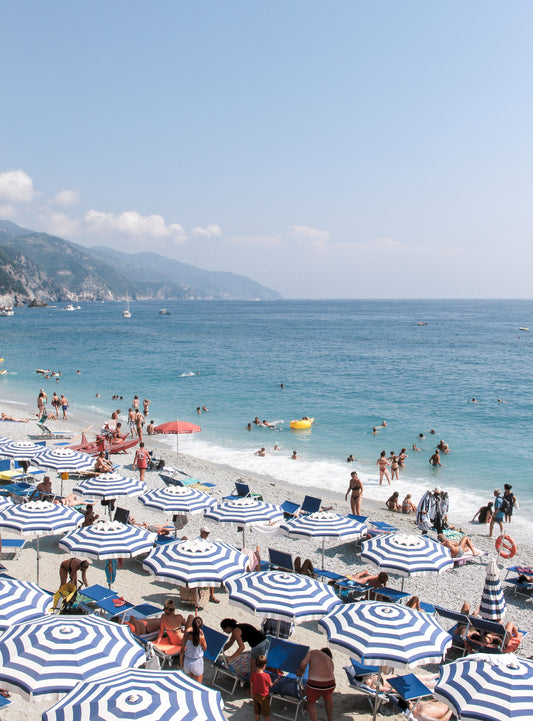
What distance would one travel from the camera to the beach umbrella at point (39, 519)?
35.1 feet

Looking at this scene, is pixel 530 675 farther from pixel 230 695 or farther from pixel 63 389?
pixel 63 389

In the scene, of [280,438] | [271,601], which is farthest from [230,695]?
[280,438]

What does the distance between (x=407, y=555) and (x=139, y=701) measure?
6318 millimetres

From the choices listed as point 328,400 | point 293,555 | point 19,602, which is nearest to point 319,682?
point 19,602

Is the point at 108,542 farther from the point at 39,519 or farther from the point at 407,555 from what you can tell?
the point at 407,555

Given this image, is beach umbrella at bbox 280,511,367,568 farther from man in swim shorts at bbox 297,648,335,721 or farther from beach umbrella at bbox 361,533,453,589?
man in swim shorts at bbox 297,648,335,721

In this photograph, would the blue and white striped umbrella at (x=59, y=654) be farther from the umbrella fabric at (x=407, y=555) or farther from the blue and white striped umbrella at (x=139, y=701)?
the umbrella fabric at (x=407, y=555)

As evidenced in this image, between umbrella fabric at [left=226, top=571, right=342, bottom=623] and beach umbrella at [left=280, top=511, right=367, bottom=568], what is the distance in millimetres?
2701

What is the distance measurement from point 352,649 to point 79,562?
17.8ft

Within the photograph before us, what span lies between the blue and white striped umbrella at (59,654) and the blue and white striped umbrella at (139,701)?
0.51 metres

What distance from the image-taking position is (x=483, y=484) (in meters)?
22.8

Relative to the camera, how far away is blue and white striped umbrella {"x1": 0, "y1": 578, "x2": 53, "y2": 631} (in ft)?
24.0

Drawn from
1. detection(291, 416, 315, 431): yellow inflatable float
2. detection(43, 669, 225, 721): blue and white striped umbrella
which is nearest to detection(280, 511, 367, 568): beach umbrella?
detection(43, 669, 225, 721): blue and white striped umbrella

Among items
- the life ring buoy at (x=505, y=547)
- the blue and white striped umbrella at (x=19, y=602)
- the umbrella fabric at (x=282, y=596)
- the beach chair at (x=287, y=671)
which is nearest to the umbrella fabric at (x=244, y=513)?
the umbrella fabric at (x=282, y=596)
